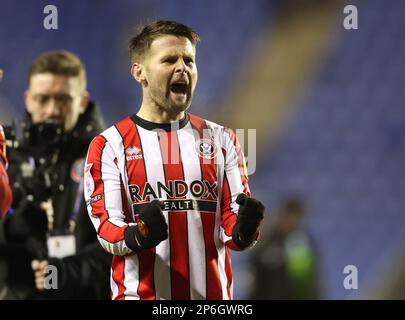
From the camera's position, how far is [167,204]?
234 cm

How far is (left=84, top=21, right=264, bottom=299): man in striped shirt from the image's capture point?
2.32m

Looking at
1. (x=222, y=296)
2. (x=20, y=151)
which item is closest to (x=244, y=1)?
(x=20, y=151)

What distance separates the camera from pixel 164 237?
2.16m

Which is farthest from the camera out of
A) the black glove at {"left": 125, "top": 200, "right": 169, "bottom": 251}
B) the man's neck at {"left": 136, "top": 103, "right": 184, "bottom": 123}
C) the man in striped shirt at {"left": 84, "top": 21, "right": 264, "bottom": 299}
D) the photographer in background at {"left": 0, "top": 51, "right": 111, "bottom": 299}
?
the photographer in background at {"left": 0, "top": 51, "right": 111, "bottom": 299}

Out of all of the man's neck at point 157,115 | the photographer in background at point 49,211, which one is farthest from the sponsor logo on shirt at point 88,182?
the photographer in background at point 49,211

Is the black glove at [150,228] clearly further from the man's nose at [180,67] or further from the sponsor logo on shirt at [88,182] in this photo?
the man's nose at [180,67]

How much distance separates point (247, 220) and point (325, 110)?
3.06 m

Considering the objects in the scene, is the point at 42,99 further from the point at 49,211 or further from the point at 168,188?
the point at 168,188

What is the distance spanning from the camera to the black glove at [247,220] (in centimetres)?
218

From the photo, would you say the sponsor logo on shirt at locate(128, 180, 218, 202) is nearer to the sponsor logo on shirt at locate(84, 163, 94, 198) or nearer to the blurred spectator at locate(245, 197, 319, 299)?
the sponsor logo on shirt at locate(84, 163, 94, 198)

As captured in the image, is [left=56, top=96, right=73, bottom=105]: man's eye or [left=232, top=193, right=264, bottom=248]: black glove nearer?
[left=232, top=193, right=264, bottom=248]: black glove

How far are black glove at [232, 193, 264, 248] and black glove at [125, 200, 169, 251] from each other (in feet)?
0.69

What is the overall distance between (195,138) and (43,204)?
1.36 meters

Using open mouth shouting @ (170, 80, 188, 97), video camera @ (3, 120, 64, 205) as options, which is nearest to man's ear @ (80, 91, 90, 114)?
video camera @ (3, 120, 64, 205)
